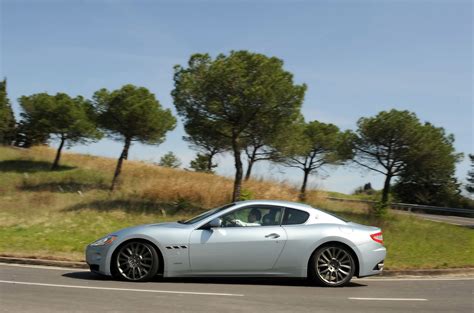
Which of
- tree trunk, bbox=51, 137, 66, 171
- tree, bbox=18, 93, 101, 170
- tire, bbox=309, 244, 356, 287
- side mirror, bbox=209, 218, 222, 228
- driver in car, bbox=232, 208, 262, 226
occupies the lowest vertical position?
tire, bbox=309, 244, 356, 287

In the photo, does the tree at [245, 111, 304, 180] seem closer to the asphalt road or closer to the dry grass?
the dry grass

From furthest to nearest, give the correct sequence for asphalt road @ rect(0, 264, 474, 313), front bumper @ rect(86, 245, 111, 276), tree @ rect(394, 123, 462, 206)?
tree @ rect(394, 123, 462, 206) < front bumper @ rect(86, 245, 111, 276) < asphalt road @ rect(0, 264, 474, 313)

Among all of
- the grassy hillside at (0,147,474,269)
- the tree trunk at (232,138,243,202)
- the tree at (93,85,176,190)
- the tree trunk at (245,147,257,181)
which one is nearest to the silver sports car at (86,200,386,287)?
the grassy hillside at (0,147,474,269)

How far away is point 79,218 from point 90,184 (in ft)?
31.8

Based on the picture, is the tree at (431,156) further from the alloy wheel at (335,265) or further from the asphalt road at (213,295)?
the alloy wheel at (335,265)

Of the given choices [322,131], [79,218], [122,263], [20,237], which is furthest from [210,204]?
[322,131]

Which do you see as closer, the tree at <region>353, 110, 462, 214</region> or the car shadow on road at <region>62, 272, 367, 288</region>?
the car shadow on road at <region>62, 272, 367, 288</region>

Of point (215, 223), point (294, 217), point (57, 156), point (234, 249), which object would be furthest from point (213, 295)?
point (57, 156)

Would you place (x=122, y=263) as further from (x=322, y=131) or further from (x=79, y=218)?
(x=322, y=131)

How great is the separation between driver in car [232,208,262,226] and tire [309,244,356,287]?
1079mm

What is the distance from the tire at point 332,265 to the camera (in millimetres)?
8594

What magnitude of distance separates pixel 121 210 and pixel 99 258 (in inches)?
497

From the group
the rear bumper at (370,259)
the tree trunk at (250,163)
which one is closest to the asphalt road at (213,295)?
the rear bumper at (370,259)

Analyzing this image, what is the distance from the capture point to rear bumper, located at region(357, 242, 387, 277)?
28.5ft
